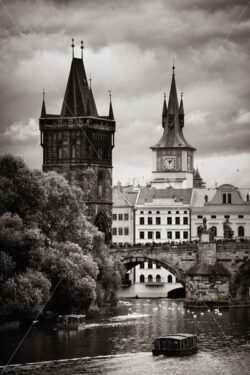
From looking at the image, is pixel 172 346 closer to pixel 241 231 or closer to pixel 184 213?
pixel 241 231

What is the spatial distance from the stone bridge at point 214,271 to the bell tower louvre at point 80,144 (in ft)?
45.0

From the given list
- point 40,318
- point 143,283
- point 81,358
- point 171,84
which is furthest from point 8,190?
point 171,84

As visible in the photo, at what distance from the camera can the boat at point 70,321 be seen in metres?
64.2

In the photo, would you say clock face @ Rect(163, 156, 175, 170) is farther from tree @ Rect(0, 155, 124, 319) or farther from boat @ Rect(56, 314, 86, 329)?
boat @ Rect(56, 314, 86, 329)

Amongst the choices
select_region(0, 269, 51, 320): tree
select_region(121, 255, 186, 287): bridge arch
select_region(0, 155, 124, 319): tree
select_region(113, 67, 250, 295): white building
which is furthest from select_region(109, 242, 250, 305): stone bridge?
select_region(0, 269, 51, 320): tree

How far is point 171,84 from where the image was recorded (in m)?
127

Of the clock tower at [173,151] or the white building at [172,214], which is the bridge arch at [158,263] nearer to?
the white building at [172,214]

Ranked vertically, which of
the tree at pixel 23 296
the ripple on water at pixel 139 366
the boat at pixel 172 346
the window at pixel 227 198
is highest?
the window at pixel 227 198

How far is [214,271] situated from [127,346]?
2684cm

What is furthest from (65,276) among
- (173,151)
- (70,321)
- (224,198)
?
(173,151)

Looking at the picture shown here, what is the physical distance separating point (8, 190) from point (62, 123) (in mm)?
33711

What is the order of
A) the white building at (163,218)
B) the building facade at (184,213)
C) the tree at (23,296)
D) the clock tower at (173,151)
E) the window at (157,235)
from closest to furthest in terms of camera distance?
1. the tree at (23,296)
2. the building facade at (184,213)
3. the white building at (163,218)
4. the window at (157,235)
5. the clock tower at (173,151)

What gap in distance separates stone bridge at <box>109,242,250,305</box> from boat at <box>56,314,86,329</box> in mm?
18340

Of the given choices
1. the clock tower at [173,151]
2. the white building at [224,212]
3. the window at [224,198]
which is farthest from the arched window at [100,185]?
the clock tower at [173,151]
